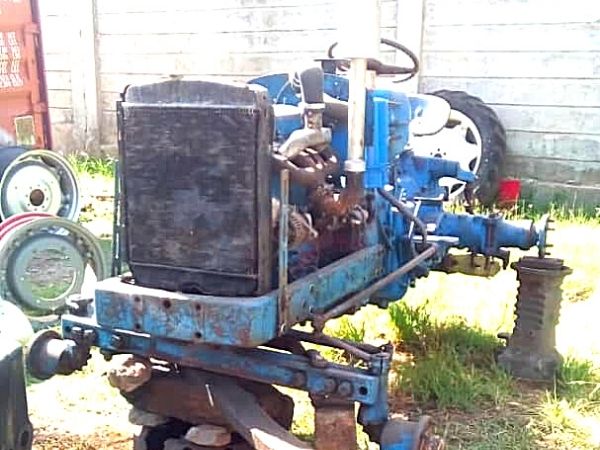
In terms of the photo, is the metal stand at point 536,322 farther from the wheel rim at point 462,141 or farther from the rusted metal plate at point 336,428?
the wheel rim at point 462,141

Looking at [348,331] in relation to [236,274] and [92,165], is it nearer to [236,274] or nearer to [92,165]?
[236,274]

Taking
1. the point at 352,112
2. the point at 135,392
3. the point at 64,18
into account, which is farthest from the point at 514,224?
the point at 64,18

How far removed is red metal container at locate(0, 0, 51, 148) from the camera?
5.49 meters

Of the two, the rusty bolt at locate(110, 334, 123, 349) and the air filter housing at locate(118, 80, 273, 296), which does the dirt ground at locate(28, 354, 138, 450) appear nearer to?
the rusty bolt at locate(110, 334, 123, 349)

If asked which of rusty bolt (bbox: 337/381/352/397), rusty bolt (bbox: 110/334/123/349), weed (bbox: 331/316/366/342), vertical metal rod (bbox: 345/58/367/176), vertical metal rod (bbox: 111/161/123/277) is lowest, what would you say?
weed (bbox: 331/316/366/342)

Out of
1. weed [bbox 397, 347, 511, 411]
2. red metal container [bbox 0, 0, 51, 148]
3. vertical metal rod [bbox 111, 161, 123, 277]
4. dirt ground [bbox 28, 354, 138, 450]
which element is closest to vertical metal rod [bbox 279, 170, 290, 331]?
vertical metal rod [bbox 111, 161, 123, 277]

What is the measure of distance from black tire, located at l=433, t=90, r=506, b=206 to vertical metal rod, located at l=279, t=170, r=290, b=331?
429 cm

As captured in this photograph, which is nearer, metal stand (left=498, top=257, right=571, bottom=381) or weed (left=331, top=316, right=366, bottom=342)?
metal stand (left=498, top=257, right=571, bottom=381)

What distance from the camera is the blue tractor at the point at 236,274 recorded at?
216cm

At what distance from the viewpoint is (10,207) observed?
466 centimetres

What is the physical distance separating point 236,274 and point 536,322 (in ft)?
5.57

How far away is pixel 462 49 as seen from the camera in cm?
673

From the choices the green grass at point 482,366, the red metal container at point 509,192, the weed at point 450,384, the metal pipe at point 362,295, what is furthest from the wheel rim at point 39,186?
the red metal container at point 509,192

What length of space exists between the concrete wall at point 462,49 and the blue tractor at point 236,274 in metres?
4.04
